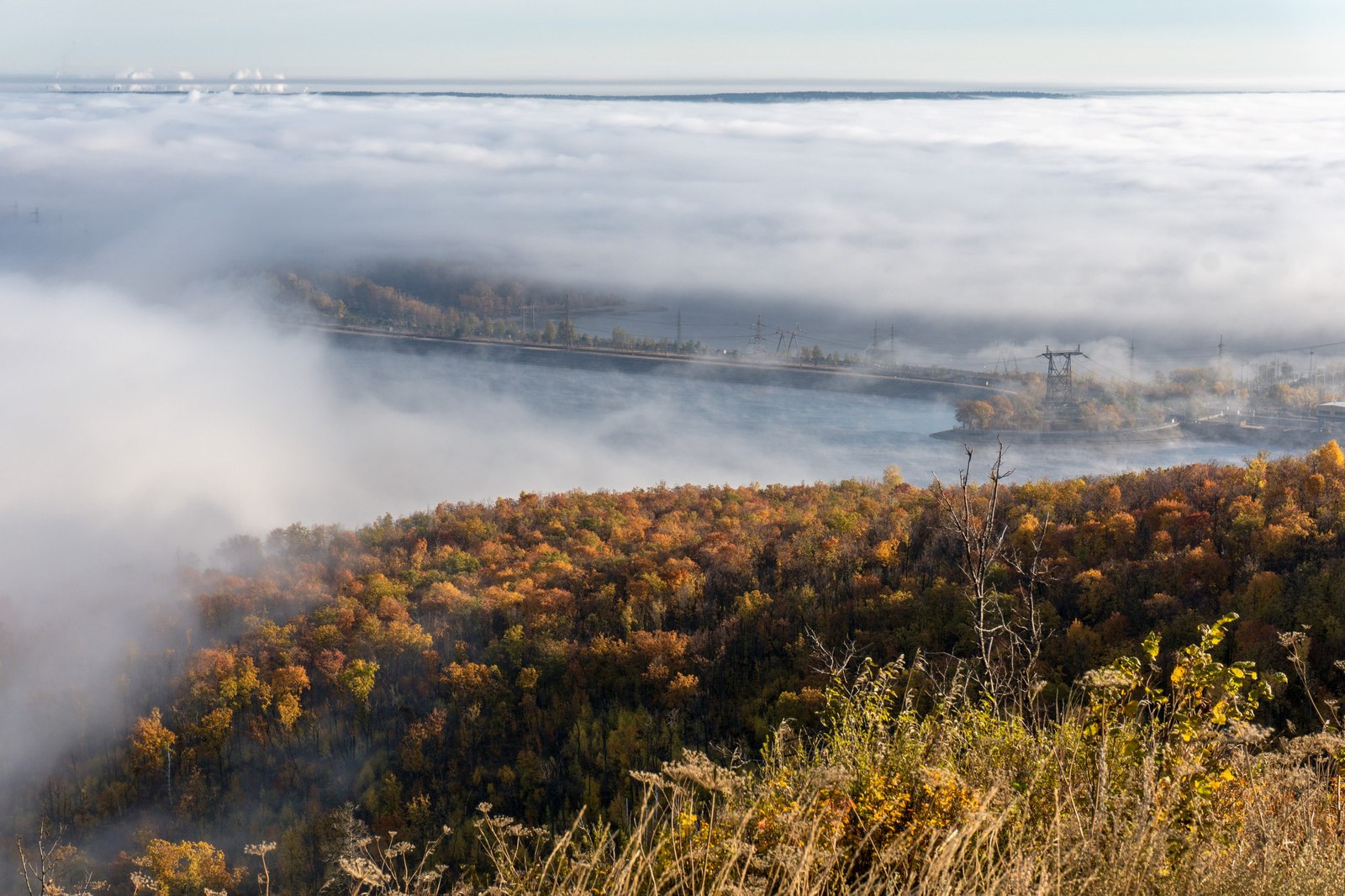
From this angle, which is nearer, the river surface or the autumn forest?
the autumn forest

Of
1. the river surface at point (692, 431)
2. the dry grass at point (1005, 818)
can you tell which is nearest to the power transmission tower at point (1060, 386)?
the river surface at point (692, 431)

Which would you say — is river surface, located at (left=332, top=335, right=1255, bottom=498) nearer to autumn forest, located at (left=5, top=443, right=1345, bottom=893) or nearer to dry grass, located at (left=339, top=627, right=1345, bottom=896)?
autumn forest, located at (left=5, top=443, right=1345, bottom=893)

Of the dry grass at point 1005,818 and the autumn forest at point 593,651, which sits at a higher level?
the dry grass at point 1005,818

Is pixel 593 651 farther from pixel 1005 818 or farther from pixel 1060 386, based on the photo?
pixel 1060 386

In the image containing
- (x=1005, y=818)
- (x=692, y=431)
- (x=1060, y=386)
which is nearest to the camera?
(x=1005, y=818)

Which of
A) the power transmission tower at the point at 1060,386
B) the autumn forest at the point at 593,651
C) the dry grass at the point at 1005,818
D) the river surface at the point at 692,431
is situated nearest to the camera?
the dry grass at the point at 1005,818

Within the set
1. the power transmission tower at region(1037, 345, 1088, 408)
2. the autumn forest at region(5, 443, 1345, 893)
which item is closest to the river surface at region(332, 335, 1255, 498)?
the power transmission tower at region(1037, 345, 1088, 408)

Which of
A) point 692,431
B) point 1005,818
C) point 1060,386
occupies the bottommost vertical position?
point 692,431

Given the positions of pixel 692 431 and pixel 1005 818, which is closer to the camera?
pixel 1005 818

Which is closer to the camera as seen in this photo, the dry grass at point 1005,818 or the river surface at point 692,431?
the dry grass at point 1005,818

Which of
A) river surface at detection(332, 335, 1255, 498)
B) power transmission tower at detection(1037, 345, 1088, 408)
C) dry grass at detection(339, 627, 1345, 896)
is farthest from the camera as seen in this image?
power transmission tower at detection(1037, 345, 1088, 408)

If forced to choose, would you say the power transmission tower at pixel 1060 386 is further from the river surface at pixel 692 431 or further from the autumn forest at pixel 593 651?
the autumn forest at pixel 593 651

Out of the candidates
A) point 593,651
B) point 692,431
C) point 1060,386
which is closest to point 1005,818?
point 593,651

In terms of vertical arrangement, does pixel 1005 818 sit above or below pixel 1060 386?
above
